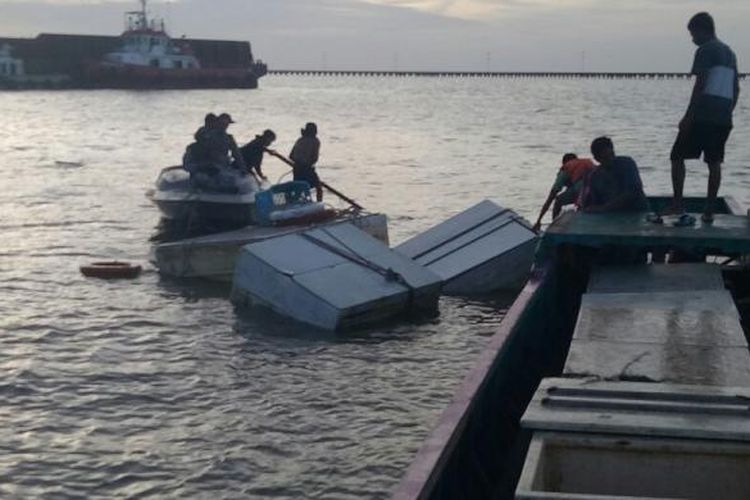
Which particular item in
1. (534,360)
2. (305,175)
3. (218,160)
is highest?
(218,160)

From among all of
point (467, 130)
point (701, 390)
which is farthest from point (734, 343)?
point (467, 130)

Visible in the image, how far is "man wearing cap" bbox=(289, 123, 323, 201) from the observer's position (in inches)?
610

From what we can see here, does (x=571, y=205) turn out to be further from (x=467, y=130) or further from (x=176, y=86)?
(x=176, y=86)

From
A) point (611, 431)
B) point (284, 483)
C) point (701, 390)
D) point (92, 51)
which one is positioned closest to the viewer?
point (611, 431)

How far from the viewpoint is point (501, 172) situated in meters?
31.9

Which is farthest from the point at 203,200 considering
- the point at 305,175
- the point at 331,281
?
the point at 331,281

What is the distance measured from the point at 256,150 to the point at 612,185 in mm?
7746

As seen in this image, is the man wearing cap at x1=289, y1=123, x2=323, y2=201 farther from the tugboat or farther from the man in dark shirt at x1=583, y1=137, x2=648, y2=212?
the tugboat

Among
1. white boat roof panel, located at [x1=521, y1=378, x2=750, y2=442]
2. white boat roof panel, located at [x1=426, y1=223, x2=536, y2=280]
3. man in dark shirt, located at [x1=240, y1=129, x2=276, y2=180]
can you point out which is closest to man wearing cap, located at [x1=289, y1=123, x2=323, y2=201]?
man in dark shirt, located at [x1=240, y1=129, x2=276, y2=180]

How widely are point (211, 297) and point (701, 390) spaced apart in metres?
8.42

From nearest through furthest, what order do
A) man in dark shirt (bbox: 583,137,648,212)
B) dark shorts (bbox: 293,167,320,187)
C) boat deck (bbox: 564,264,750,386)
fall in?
1. boat deck (bbox: 564,264,750,386)
2. man in dark shirt (bbox: 583,137,648,212)
3. dark shorts (bbox: 293,167,320,187)

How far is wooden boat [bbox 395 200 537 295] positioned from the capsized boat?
3.07 metres

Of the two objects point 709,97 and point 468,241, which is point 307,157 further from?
point 709,97

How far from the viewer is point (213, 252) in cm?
1304
